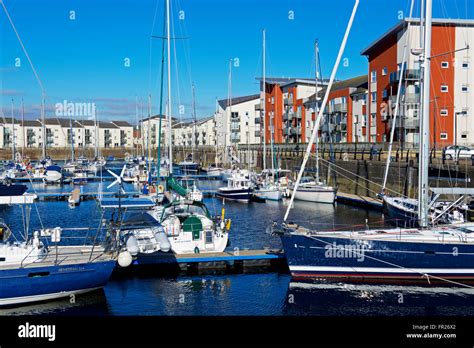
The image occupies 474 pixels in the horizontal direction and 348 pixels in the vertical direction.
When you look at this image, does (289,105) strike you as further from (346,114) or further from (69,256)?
(69,256)

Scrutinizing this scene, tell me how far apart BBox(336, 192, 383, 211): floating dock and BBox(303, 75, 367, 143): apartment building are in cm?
2154

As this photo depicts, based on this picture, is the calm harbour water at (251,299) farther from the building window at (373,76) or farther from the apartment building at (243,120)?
the apartment building at (243,120)

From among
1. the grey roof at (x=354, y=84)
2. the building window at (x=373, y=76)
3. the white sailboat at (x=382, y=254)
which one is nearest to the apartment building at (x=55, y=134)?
the grey roof at (x=354, y=84)

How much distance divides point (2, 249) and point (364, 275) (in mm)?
13883

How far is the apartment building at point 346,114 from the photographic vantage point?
77875 millimetres

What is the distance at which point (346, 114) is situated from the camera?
8231 cm

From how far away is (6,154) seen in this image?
152 meters

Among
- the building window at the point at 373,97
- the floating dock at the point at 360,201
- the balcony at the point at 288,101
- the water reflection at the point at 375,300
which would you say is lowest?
the water reflection at the point at 375,300

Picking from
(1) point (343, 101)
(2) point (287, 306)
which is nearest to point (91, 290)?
(2) point (287, 306)

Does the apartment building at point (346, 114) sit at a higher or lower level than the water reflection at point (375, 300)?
higher

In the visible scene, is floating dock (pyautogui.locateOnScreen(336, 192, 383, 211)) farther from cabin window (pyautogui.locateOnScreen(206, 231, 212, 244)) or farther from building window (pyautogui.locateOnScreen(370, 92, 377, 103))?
cabin window (pyautogui.locateOnScreen(206, 231, 212, 244))

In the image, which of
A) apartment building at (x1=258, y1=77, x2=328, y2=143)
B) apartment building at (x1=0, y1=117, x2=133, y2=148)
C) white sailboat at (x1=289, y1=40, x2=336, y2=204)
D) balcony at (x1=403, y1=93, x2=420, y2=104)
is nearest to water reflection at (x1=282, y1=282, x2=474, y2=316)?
white sailboat at (x1=289, y1=40, x2=336, y2=204)

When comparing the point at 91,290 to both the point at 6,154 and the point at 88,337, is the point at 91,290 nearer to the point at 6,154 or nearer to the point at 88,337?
the point at 88,337

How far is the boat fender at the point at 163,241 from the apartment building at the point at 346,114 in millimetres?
53337
